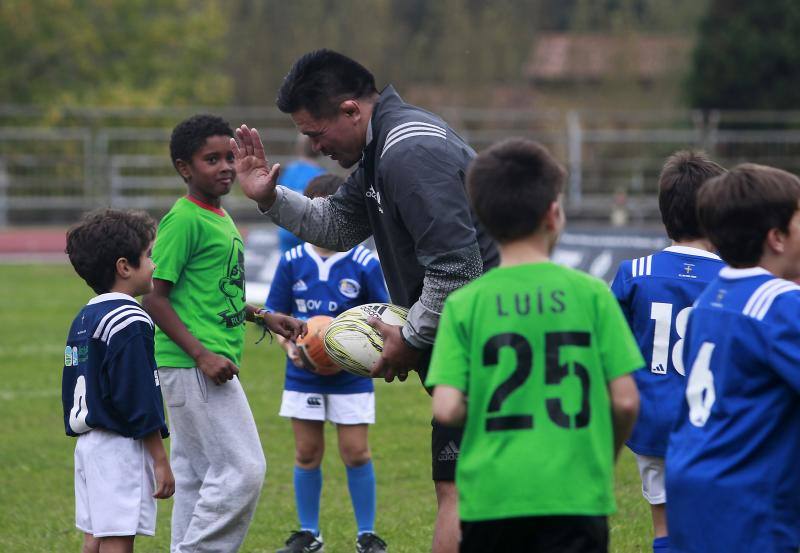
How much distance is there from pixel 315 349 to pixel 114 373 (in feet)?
6.04

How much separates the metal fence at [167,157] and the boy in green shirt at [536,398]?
81.3 ft

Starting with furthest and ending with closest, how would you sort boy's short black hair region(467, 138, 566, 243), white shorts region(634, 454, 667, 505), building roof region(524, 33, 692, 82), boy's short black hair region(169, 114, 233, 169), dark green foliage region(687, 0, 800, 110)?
building roof region(524, 33, 692, 82), dark green foliage region(687, 0, 800, 110), boy's short black hair region(169, 114, 233, 169), white shorts region(634, 454, 667, 505), boy's short black hair region(467, 138, 566, 243)

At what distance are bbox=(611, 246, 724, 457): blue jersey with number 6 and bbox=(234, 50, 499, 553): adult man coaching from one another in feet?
2.01

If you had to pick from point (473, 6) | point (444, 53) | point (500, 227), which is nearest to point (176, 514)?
point (500, 227)

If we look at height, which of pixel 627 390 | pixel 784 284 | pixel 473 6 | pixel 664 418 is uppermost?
pixel 473 6

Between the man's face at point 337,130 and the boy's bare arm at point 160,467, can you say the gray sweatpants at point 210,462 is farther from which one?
the man's face at point 337,130

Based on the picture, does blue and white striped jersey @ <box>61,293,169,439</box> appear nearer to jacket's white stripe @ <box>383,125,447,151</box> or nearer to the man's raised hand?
the man's raised hand

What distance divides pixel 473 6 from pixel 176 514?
61224 mm

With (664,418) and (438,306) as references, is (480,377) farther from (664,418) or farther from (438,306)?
(664,418)

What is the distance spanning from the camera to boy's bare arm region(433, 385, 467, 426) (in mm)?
3316

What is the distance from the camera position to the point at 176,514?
533cm

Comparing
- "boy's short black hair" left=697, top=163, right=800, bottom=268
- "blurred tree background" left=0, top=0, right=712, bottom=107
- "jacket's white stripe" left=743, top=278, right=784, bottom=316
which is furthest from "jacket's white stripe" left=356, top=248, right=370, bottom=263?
"blurred tree background" left=0, top=0, right=712, bottom=107

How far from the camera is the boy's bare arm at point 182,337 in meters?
5.07

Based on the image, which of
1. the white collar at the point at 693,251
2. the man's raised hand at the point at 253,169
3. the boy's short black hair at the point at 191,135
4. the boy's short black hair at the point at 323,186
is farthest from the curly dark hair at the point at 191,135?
the white collar at the point at 693,251
